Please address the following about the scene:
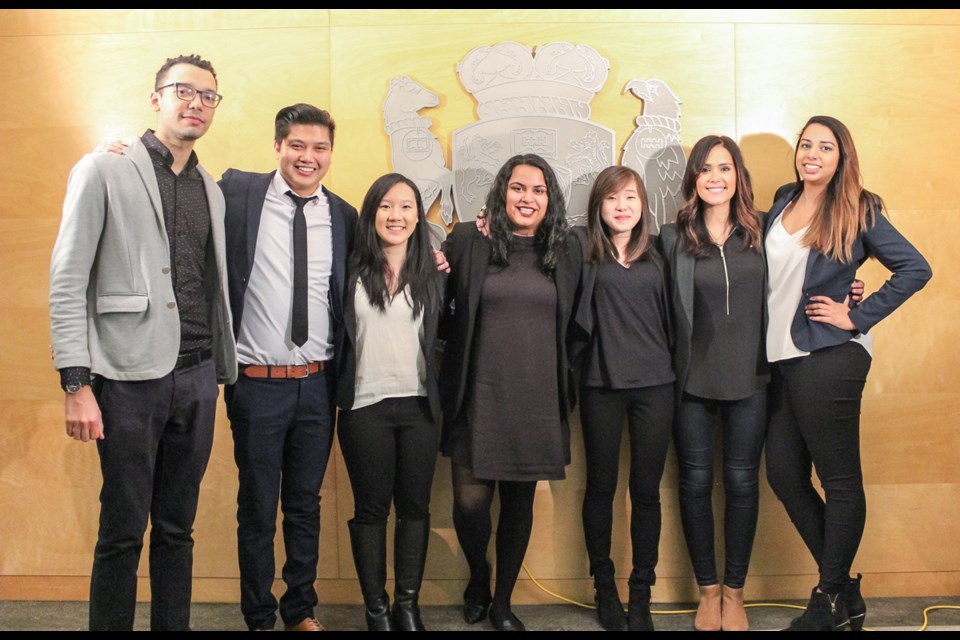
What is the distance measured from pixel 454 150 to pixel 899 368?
2.02 metres

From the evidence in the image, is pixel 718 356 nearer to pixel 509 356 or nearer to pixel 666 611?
pixel 509 356

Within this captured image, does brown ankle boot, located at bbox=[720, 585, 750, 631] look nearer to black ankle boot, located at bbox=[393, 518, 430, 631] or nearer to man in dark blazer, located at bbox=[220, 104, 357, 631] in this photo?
black ankle boot, located at bbox=[393, 518, 430, 631]

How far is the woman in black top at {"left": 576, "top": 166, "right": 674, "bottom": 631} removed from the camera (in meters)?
2.73

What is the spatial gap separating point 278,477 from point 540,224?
125 centimetres

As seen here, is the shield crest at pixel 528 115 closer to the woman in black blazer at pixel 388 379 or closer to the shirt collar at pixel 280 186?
the woman in black blazer at pixel 388 379

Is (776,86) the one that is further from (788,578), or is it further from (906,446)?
(788,578)

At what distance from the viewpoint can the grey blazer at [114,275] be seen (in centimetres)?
208

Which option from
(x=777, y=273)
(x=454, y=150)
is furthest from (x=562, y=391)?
(x=454, y=150)

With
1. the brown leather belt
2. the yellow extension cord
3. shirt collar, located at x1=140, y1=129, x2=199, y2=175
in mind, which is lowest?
the yellow extension cord

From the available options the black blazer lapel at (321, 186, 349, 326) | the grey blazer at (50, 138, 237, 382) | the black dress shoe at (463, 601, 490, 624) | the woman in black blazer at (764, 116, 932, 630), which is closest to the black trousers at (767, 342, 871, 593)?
the woman in black blazer at (764, 116, 932, 630)

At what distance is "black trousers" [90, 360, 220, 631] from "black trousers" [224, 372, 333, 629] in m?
0.19

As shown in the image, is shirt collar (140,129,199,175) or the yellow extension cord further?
the yellow extension cord

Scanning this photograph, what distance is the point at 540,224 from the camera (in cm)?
273

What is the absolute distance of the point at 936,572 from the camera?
3.18m
